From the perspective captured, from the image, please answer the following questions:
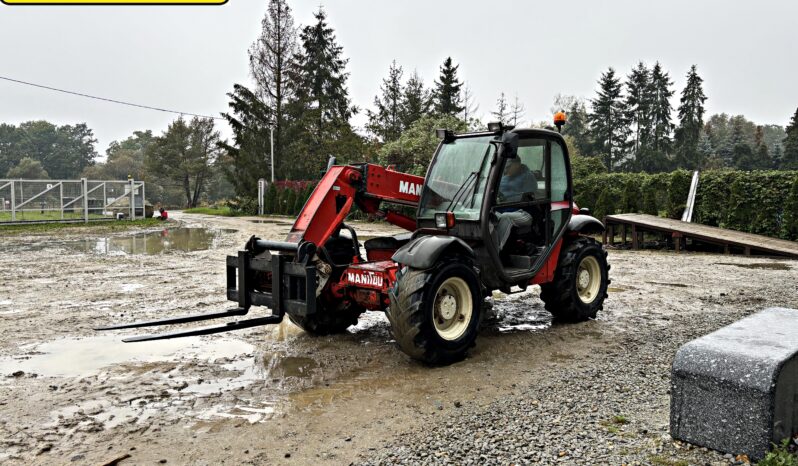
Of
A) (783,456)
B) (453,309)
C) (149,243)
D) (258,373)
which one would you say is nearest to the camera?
(783,456)

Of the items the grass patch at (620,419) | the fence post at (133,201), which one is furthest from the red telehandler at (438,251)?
the fence post at (133,201)

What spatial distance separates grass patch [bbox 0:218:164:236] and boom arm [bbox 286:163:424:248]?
19441 mm

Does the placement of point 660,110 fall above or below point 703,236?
above

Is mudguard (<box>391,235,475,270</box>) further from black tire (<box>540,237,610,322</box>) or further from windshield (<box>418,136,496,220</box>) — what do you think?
black tire (<box>540,237,610,322</box>)

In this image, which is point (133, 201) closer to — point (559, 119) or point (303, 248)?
point (303, 248)

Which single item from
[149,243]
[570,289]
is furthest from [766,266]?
[149,243]

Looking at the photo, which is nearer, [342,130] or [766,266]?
[766,266]

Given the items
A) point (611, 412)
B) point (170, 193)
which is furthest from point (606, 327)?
point (170, 193)

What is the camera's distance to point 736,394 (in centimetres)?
343

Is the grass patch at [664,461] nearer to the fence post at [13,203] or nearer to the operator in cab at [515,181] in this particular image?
the operator in cab at [515,181]

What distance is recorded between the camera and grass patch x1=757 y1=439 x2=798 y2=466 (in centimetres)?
319

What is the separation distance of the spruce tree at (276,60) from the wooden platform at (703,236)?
1097 inches

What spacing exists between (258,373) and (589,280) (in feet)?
14.3

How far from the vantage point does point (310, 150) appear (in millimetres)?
41219
